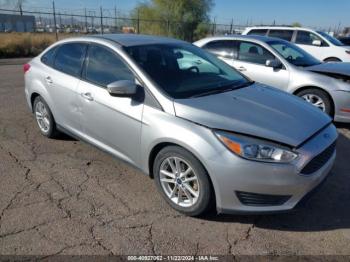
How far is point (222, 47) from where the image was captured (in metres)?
7.27

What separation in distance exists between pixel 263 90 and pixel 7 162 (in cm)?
326

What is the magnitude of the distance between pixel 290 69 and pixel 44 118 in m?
4.34

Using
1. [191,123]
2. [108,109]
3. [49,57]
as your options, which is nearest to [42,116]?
[49,57]

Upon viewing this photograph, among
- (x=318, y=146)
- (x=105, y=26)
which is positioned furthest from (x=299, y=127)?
(x=105, y=26)

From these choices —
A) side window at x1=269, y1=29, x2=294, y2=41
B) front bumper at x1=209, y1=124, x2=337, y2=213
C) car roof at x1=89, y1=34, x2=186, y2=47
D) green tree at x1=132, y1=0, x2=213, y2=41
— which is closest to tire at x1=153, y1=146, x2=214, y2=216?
front bumper at x1=209, y1=124, x2=337, y2=213

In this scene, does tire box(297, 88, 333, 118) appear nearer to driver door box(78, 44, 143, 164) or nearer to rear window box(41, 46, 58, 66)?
driver door box(78, 44, 143, 164)

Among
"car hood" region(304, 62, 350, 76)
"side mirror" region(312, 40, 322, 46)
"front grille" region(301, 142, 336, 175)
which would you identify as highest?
"car hood" region(304, 62, 350, 76)

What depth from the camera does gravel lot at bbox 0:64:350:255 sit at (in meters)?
2.80

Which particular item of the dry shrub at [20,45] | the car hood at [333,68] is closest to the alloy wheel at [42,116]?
the car hood at [333,68]

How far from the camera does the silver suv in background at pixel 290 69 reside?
19.0 feet

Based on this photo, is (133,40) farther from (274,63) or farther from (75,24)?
(75,24)

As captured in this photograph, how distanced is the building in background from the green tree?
8989 mm

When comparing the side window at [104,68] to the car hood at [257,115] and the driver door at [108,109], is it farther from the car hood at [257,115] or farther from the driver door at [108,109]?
the car hood at [257,115]

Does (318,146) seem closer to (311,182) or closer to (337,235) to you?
(311,182)
